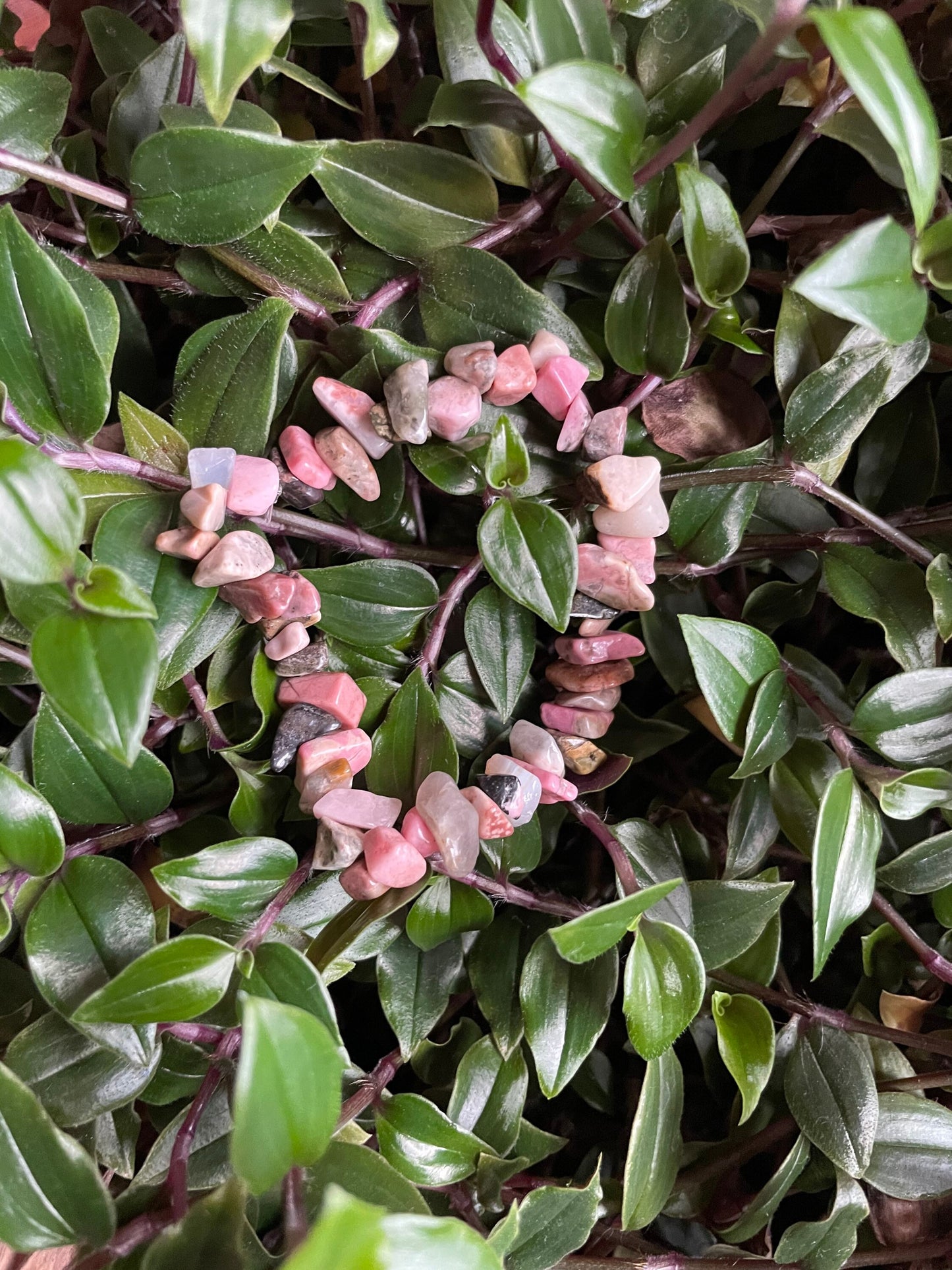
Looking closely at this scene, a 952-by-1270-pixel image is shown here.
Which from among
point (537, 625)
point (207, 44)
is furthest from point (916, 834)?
point (207, 44)

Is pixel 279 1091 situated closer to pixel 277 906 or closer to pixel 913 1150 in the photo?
pixel 277 906

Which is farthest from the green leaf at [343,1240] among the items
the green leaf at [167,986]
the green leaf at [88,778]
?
the green leaf at [88,778]

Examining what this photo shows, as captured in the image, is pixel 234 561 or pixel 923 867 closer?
pixel 234 561

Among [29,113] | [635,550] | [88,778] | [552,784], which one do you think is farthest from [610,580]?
[29,113]

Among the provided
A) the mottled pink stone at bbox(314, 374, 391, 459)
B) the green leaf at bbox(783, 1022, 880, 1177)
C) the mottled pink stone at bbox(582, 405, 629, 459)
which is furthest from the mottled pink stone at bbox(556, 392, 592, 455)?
the green leaf at bbox(783, 1022, 880, 1177)

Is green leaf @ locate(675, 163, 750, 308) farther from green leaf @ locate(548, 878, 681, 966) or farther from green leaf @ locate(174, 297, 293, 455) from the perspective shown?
green leaf @ locate(548, 878, 681, 966)

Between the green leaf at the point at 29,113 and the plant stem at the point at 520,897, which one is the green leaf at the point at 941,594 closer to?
the plant stem at the point at 520,897
